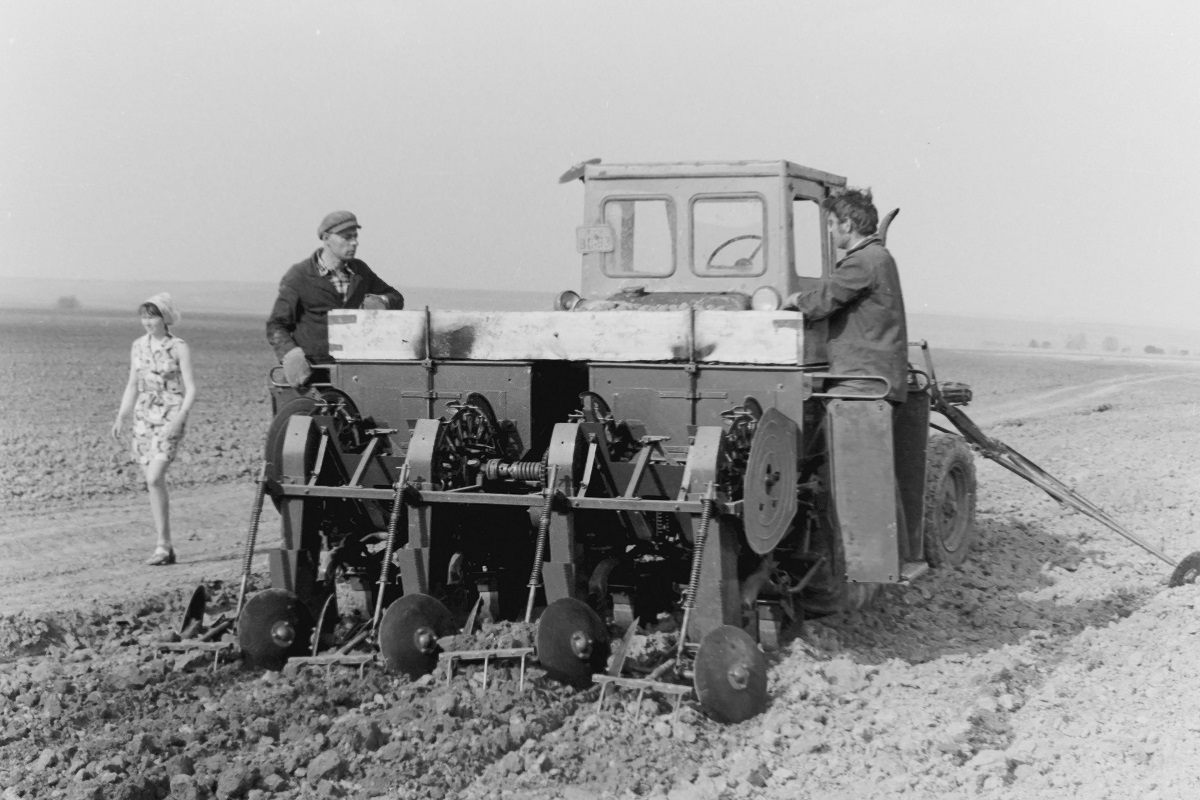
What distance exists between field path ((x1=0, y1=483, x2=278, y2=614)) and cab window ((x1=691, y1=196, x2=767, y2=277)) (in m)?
3.59

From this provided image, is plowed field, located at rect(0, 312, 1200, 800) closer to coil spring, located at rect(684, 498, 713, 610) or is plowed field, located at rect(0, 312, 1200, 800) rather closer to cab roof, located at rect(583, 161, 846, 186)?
coil spring, located at rect(684, 498, 713, 610)

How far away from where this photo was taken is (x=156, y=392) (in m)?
9.19

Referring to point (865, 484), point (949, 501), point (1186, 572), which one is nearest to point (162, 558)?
point (865, 484)

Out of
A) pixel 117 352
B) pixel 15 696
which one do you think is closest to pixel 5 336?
pixel 117 352

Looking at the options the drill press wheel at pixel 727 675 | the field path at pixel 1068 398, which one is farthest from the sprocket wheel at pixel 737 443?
the field path at pixel 1068 398

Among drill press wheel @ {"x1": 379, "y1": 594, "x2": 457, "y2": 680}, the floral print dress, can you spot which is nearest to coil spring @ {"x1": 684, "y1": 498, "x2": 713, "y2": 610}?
drill press wheel @ {"x1": 379, "y1": 594, "x2": 457, "y2": 680}

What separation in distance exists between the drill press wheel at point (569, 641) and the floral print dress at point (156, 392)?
411 centimetres

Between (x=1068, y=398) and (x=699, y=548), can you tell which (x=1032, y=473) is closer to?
(x=699, y=548)

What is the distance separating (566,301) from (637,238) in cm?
61

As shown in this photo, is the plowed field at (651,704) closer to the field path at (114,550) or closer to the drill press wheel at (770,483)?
the field path at (114,550)

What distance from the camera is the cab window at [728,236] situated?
26.9ft

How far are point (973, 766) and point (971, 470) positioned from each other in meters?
4.35

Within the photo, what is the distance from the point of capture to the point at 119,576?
8.80m

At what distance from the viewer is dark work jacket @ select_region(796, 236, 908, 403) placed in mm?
6801
